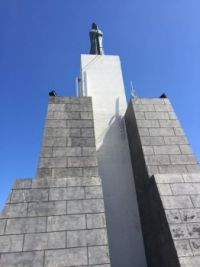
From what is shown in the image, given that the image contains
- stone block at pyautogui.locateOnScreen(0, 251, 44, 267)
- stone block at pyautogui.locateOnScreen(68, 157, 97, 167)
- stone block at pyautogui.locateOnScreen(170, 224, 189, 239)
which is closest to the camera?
stone block at pyautogui.locateOnScreen(0, 251, 44, 267)

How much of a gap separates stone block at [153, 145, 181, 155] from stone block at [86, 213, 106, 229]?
3.17m

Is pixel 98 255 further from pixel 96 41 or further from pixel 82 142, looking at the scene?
pixel 96 41

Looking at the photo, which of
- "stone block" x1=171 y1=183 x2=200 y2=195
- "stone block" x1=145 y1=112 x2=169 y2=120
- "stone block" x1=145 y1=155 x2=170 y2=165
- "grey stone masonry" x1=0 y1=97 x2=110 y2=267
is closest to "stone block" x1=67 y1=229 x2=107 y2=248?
"grey stone masonry" x1=0 y1=97 x2=110 y2=267

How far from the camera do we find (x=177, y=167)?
7375 millimetres

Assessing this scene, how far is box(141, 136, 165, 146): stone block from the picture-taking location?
7901 mm

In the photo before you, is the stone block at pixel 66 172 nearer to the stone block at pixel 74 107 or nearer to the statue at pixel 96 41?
the stone block at pixel 74 107

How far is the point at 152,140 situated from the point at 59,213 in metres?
4.29

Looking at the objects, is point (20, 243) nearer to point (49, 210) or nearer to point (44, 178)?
Answer: point (49, 210)

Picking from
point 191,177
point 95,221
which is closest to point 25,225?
point 95,221

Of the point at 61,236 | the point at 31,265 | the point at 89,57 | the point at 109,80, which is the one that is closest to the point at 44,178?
the point at 61,236

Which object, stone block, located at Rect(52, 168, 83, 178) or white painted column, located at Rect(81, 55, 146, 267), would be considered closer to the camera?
stone block, located at Rect(52, 168, 83, 178)

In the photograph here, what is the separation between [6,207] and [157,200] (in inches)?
174

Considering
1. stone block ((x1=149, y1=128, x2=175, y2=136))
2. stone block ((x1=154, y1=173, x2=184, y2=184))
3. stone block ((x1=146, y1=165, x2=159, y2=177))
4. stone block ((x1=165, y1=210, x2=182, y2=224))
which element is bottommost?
stone block ((x1=165, y1=210, x2=182, y2=224))

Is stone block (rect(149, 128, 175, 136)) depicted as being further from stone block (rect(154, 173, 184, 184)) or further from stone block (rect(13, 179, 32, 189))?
stone block (rect(13, 179, 32, 189))
